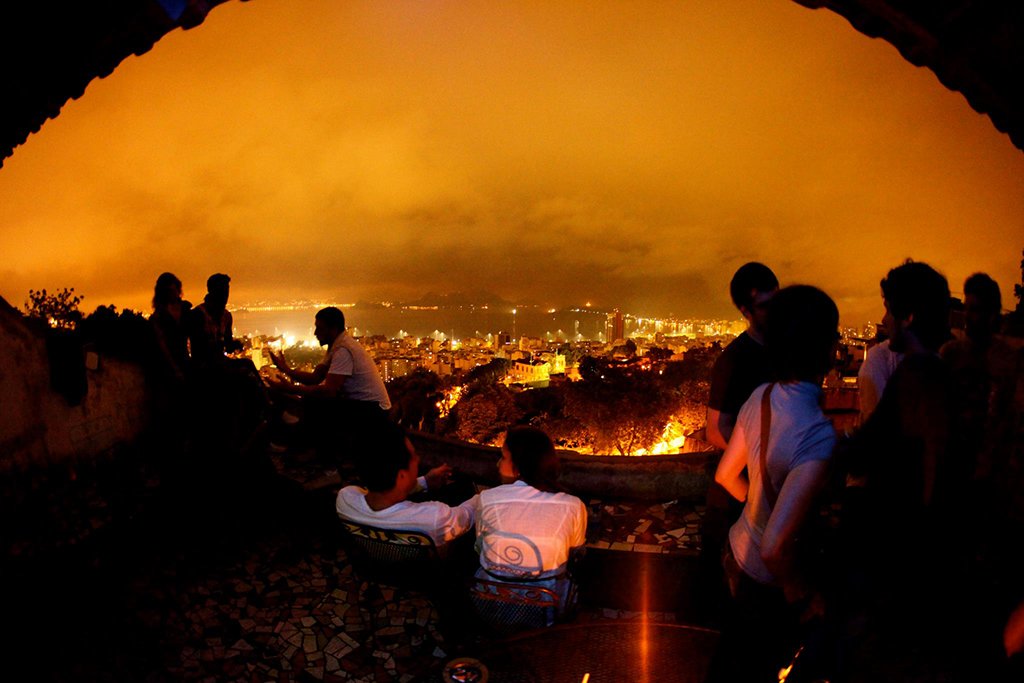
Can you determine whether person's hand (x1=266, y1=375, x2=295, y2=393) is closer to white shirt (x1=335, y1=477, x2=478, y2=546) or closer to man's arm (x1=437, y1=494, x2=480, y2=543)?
white shirt (x1=335, y1=477, x2=478, y2=546)

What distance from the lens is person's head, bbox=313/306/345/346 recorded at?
512 cm

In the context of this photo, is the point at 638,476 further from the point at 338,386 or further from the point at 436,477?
the point at 338,386

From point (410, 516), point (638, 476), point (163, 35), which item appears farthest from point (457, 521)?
point (163, 35)

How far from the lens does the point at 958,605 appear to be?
2.49 meters

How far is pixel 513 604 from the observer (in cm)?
282

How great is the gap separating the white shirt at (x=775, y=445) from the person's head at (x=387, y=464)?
1.85m

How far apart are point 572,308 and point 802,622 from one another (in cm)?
8794

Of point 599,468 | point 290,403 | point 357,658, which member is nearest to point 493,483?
point 599,468

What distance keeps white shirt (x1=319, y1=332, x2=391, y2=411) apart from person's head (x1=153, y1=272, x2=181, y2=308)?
1.62m

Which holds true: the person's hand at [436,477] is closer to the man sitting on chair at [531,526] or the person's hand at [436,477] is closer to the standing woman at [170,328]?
the man sitting on chair at [531,526]

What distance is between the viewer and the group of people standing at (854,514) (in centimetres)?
187

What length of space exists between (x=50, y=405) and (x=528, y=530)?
4466mm

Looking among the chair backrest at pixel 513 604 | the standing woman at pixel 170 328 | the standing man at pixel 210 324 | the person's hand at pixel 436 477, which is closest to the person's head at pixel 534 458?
the chair backrest at pixel 513 604

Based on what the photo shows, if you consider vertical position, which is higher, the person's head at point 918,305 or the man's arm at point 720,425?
the person's head at point 918,305
